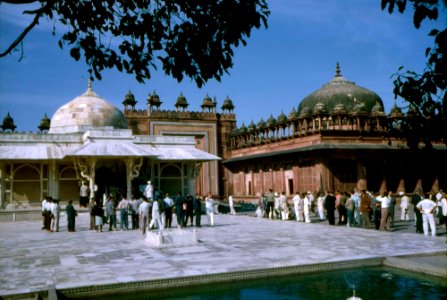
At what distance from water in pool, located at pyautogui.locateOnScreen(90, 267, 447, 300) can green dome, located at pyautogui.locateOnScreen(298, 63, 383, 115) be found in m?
23.7

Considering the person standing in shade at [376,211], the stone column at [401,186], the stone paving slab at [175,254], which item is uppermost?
the stone column at [401,186]

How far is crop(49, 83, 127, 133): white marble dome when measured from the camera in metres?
26.9

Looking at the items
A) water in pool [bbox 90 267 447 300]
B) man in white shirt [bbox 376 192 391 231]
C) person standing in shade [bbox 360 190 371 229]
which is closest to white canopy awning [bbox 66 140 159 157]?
person standing in shade [bbox 360 190 371 229]

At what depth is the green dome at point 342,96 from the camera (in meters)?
31.1

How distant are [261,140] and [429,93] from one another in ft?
94.2

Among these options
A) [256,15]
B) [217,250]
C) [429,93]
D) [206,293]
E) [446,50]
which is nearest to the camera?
[446,50]

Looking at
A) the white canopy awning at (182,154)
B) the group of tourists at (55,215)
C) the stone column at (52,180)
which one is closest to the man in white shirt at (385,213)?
the group of tourists at (55,215)

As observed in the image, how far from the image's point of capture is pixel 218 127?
38.1m

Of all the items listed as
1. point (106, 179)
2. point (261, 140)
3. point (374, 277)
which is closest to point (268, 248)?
point (374, 277)

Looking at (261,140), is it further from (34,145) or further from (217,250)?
(217,250)

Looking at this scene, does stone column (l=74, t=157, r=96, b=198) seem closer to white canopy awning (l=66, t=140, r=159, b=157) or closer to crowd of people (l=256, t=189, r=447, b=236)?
white canopy awning (l=66, t=140, r=159, b=157)

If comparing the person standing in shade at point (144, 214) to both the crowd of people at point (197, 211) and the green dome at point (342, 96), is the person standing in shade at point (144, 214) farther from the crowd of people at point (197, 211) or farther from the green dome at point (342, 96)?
the green dome at point (342, 96)

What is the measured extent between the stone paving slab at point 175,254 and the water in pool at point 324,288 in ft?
1.16

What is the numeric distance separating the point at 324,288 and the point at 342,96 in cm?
2603
